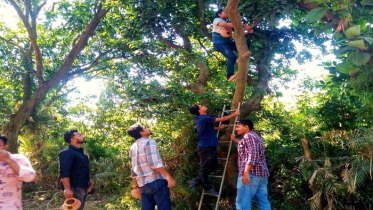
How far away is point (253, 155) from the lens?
4.41 meters

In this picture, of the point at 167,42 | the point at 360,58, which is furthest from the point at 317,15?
the point at 167,42

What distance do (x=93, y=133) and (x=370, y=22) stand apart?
9.14 meters

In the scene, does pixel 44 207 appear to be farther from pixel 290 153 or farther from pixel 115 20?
pixel 290 153

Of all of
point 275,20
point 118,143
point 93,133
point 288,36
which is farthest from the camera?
point 93,133

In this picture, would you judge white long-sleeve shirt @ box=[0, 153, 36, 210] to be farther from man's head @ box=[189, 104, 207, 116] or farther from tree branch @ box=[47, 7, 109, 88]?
tree branch @ box=[47, 7, 109, 88]

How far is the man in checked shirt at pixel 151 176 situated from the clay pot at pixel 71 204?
866 millimetres

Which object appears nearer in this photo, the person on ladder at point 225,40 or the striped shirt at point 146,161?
the striped shirt at point 146,161

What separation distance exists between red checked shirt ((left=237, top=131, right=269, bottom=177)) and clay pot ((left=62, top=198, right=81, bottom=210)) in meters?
2.07

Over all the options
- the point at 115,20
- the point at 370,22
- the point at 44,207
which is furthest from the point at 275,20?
the point at 44,207

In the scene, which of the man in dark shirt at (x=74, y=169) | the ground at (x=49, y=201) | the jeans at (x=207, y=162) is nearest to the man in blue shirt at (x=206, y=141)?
the jeans at (x=207, y=162)

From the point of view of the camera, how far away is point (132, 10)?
703cm

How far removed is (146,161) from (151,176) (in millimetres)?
179

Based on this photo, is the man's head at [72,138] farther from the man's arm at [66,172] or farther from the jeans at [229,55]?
the jeans at [229,55]

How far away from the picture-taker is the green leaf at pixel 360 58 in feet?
9.50
